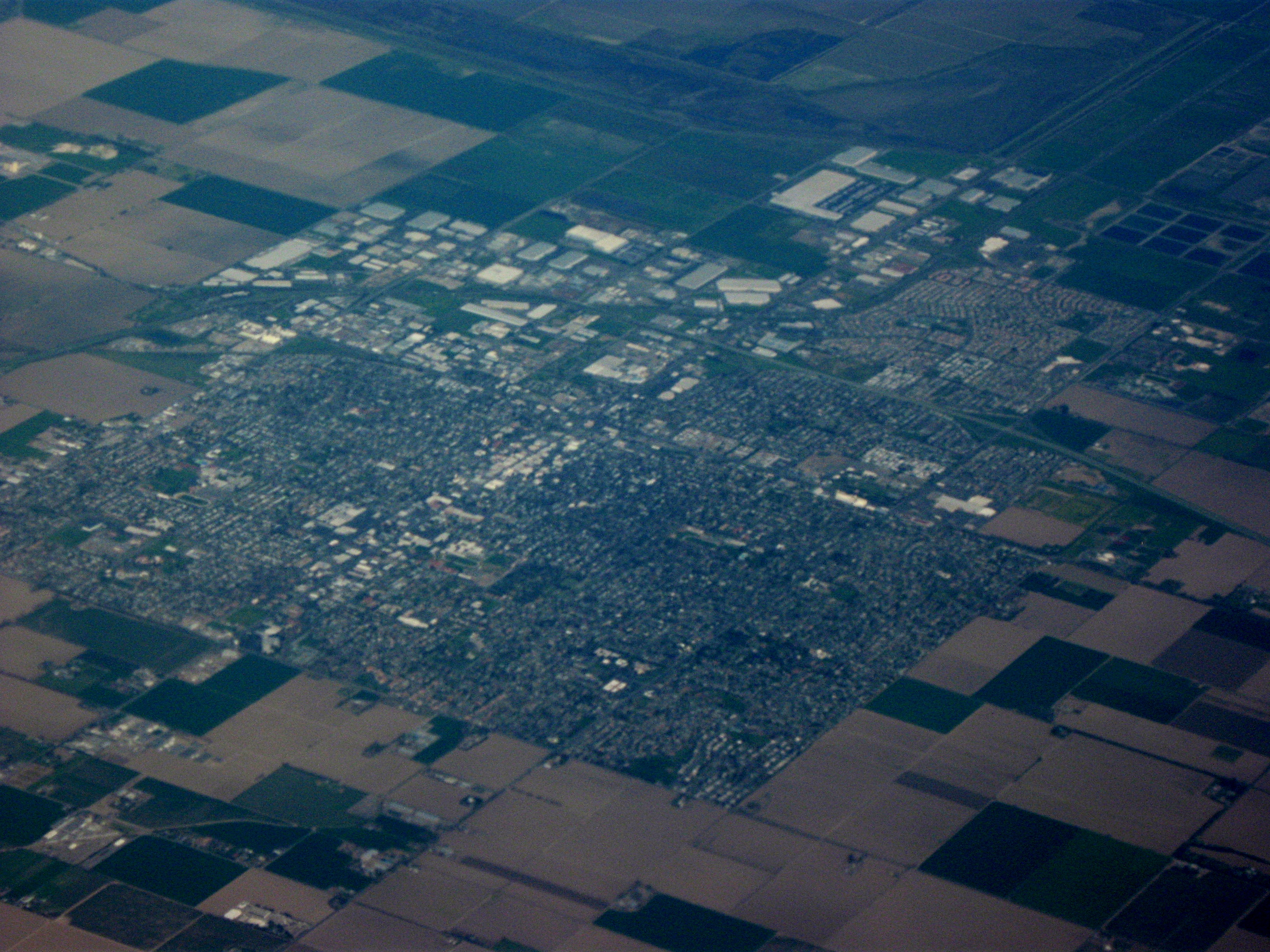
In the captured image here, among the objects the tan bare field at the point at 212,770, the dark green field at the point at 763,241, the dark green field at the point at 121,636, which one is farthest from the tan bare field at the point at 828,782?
the dark green field at the point at 763,241

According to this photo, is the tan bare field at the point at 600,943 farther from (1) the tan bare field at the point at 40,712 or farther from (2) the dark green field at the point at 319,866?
(1) the tan bare field at the point at 40,712

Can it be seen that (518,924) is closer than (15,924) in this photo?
Yes

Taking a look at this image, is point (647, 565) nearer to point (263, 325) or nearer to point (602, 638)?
point (602, 638)

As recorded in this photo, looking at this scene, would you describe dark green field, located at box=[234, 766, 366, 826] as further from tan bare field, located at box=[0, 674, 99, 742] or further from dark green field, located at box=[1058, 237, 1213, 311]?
dark green field, located at box=[1058, 237, 1213, 311]

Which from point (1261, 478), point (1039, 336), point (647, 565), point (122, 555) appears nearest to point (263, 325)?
point (122, 555)

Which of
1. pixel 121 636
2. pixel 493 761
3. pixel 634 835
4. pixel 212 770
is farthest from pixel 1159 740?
pixel 121 636

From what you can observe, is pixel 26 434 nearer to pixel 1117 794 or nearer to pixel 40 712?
pixel 40 712
